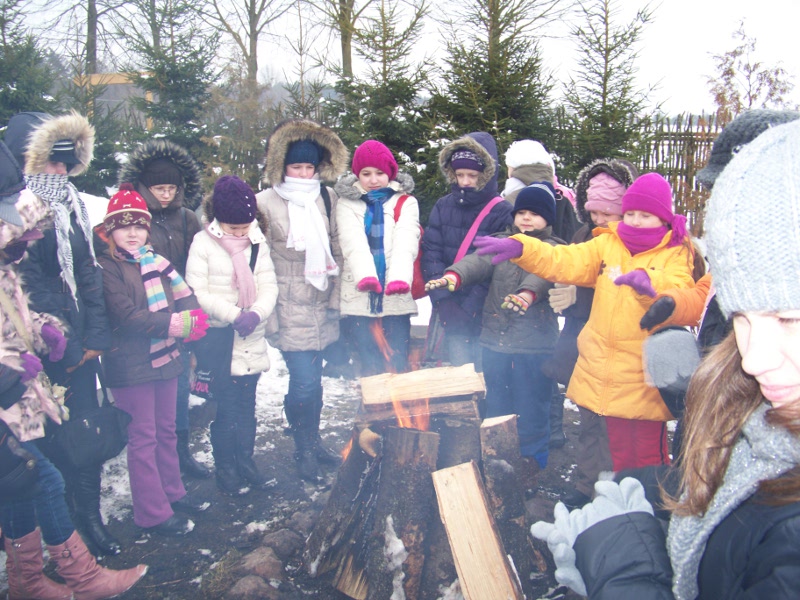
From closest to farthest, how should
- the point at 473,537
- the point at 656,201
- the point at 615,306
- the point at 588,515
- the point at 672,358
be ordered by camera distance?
the point at 588,515 → the point at 672,358 → the point at 473,537 → the point at 656,201 → the point at 615,306

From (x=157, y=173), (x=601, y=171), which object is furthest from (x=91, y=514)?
(x=601, y=171)

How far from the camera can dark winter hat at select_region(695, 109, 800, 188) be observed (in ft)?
9.03

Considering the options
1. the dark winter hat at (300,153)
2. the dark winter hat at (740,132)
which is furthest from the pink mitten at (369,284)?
the dark winter hat at (740,132)

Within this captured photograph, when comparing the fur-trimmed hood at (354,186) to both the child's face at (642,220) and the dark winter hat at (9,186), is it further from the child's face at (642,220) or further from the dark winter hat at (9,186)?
the dark winter hat at (9,186)

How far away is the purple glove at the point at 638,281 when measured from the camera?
283cm

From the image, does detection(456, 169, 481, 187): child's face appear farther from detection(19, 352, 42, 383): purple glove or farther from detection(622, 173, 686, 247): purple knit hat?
detection(19, 352, 42, 383): purple glove

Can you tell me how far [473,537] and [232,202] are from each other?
2.50 m

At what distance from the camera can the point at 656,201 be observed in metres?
3.01

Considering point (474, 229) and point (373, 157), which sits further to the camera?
point (474, 229)

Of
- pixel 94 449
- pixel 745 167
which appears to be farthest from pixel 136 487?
pixel 745 167

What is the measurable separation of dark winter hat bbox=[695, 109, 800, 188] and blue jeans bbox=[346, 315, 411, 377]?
7.28 ft

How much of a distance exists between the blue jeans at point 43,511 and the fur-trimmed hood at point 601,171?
360cm

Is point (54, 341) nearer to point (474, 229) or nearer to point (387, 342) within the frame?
point (387, 342)

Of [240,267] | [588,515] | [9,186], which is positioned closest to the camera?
[588,515]
